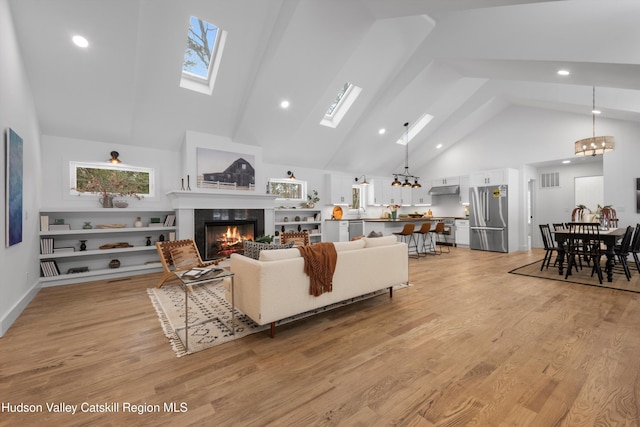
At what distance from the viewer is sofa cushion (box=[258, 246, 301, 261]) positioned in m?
2.66

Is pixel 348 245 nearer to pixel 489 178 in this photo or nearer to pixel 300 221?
pixel 300 221

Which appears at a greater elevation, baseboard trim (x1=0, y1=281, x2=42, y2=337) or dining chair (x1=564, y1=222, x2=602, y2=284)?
dining chair (x1=564, y1=222, x2=602, y2=284)

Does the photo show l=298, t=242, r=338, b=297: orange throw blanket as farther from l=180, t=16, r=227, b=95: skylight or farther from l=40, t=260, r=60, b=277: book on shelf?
l=40, t=260, r=60, b=277: book on shelf

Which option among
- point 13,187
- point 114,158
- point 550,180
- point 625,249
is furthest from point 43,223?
point 550,180

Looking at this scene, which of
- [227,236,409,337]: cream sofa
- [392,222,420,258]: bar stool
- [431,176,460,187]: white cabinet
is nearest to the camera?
[227,236,409,337]: cream sofa

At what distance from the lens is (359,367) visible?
212 cm

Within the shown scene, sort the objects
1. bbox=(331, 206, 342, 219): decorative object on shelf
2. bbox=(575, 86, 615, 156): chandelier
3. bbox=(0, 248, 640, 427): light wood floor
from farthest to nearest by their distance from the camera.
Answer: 1. bbox=(331, 206, 342, 219): decorative object on shelf
2. bbox=(575, 86, 615, 156): chandelier
3. bbox=(0, 248, 640, 427): light wood floor

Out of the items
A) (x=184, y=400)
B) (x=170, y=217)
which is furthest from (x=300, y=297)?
A: (x=170, y=217)

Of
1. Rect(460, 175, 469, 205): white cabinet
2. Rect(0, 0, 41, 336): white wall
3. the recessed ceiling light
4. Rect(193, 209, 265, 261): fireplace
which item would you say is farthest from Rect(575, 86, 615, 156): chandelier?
Rect(0, 0, 41, 336): white wall

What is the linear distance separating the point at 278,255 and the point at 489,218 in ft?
24.7

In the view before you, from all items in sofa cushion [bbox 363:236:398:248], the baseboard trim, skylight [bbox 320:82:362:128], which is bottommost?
the baseboard trim

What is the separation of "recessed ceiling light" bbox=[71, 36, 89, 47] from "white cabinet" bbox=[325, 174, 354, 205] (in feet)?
19.1

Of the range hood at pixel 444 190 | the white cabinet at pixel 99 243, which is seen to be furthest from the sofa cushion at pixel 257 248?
the range hood at pixel 444 190

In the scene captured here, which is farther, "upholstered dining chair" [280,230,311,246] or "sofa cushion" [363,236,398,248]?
"upholstered dining chair" [280,230,311,246]
